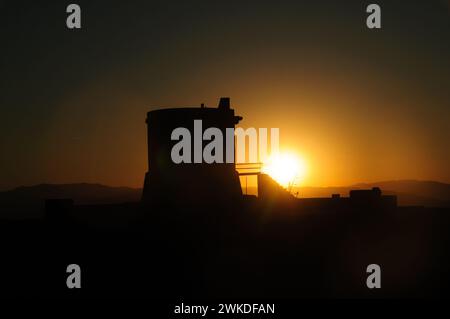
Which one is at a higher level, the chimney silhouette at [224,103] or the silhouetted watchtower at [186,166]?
the chimney silhouette at [224,103]

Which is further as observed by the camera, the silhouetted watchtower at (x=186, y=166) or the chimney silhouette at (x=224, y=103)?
the chimney silhouette at (x=224, y=103)

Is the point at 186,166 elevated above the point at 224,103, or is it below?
below

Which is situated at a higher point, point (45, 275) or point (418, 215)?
point (418, 215)

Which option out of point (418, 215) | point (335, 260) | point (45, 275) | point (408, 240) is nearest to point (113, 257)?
point (45, 275)

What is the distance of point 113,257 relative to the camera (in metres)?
18.8

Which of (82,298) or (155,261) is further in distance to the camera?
(155,261)

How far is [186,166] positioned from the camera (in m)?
19.4

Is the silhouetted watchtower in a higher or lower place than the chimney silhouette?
lower

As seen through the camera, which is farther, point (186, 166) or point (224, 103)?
point (224, 103)

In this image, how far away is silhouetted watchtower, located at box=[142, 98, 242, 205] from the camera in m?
19.3

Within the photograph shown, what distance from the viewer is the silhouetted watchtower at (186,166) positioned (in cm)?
1927

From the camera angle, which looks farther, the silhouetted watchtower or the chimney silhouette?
the chimney silhouette
